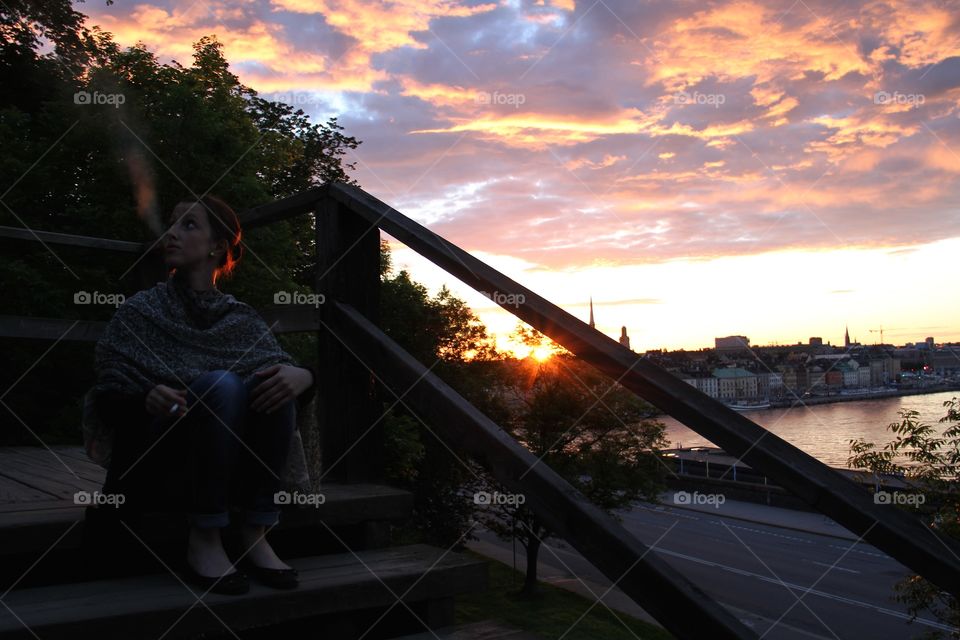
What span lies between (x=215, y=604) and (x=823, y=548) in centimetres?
5284

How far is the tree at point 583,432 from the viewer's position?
30.9 m

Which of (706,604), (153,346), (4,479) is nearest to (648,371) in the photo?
(706,604)

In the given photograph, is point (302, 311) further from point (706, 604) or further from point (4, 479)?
point (706, 604)

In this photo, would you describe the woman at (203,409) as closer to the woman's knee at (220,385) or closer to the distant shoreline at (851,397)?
the woman's knee at (220,385)

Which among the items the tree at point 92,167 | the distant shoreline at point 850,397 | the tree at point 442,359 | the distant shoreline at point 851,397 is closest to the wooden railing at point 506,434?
the tree at point 92,167

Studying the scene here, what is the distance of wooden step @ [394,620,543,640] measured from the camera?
6.88 ft

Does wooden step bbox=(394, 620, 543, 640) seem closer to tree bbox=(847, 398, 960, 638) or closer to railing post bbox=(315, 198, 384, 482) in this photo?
railing post bbox=(315, 198, 384, 482)

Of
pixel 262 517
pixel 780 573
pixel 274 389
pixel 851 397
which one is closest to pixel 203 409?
pixel 274 389

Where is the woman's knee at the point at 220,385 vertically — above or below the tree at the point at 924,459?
above

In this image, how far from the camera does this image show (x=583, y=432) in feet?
106

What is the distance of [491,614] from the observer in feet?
94.3

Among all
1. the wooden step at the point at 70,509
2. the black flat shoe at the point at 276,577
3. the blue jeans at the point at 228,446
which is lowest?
the black flat shoe at the point at 276,577

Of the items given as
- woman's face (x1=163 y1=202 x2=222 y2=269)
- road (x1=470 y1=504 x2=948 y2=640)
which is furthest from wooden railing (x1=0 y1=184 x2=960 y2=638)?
road (x1=470 y1=504 x2=948 y2=640)

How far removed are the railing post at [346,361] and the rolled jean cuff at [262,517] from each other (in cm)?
77
